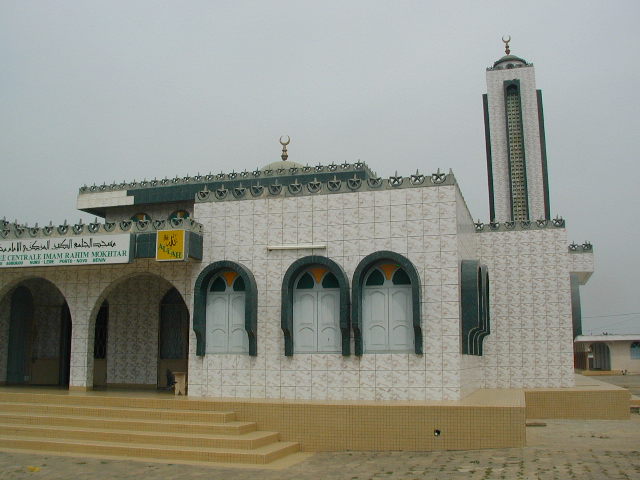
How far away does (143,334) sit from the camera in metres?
16.0

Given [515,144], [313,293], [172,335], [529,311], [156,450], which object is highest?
[515,144]

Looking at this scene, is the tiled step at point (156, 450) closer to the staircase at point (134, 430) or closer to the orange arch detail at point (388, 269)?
the staircase at point (134, 430)

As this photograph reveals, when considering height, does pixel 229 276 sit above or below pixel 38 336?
above

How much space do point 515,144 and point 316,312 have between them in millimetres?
15865

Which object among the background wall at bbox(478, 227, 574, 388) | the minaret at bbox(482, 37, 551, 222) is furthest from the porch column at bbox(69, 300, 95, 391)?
the minaret at bbox(482, 37, 551, 222)

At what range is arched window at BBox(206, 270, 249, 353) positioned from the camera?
41.6 feet

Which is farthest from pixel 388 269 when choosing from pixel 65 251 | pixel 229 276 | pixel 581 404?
pixel 65 251

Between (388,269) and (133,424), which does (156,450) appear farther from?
(388,269)

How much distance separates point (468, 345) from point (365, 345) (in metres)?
1.96

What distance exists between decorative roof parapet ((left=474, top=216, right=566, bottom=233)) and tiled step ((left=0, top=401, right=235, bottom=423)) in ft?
27.0

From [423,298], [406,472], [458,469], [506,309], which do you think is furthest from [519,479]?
[506,309]

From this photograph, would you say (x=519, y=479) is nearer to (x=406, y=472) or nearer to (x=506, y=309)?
(x=406, y=472)

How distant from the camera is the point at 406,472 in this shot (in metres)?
8.84

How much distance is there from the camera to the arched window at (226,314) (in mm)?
12688
